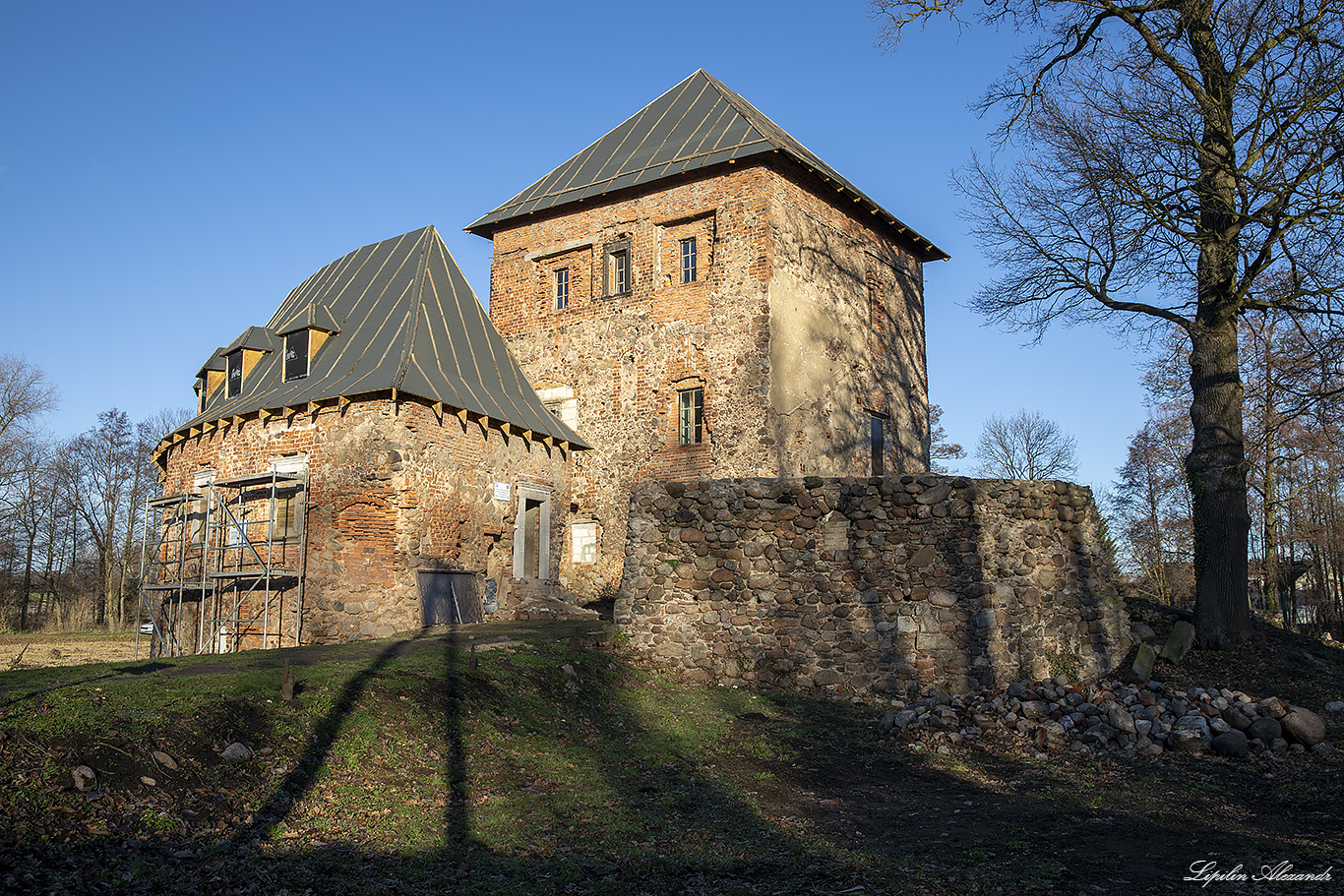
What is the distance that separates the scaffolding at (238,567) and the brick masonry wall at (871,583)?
761 centimetres

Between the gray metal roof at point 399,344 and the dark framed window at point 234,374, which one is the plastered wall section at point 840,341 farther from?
the dark framed window at point 234,374

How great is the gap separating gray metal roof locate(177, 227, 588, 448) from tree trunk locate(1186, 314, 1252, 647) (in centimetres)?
1191

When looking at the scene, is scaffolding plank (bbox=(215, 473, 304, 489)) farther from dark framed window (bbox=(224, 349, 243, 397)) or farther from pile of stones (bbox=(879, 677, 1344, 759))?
pile of stones (bbox=(879, 677, 1344, 759))

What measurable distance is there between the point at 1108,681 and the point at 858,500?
363 centimetres

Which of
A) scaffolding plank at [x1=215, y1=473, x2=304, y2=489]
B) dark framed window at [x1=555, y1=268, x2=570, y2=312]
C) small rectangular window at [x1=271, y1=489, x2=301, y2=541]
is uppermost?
dark framed window at [x1=555, y1=268, x2=570, y2=312]

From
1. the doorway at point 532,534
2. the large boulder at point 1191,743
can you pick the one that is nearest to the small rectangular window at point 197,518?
the doorway at point 532,534

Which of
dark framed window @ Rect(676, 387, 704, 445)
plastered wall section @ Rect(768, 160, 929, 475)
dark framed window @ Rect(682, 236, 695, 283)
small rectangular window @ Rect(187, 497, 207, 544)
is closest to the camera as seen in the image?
small rectangular window @ Rect(187, 497, 207, 544)

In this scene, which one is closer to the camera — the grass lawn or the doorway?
the grass lawn

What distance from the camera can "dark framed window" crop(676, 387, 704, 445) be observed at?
64.0ft

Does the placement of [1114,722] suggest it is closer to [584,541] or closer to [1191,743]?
[1191,743]

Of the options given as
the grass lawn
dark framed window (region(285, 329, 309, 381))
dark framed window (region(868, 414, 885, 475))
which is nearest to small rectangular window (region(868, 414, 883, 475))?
dark framed window (region(868, 414, 885, 475))

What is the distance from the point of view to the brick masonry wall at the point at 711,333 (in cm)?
1883

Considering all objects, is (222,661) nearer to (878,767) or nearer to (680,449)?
Result: (878,767)

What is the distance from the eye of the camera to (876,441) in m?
21.8
